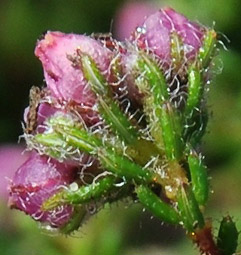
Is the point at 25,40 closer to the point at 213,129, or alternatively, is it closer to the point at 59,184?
the point at 213,129

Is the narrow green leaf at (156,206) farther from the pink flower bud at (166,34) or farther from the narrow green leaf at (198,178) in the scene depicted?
the pink flower bud at (166,34)

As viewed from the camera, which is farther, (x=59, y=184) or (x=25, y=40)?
(x=25, y=40)

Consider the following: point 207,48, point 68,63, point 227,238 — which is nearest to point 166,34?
point 207,48

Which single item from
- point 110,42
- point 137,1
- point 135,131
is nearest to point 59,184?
point 135,131

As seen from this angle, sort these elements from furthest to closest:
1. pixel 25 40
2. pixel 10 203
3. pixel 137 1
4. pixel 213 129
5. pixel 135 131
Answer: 1. pixel 25 40
2. pixel 137 1
3. pixel 213 129
4. pixel 10 203
5. pixel 135 131

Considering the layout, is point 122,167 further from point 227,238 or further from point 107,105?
point 227,238
